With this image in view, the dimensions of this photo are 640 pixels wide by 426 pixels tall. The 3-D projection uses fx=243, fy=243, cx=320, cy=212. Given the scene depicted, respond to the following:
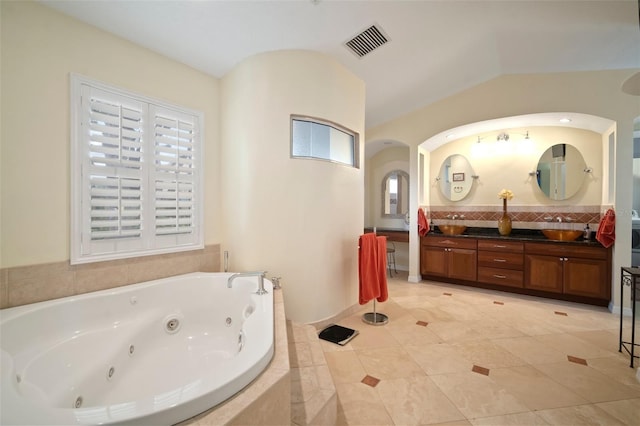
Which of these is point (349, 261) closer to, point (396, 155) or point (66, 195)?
point (66, 195)

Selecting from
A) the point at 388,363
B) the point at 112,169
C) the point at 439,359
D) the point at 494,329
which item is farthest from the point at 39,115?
the point at 494,329

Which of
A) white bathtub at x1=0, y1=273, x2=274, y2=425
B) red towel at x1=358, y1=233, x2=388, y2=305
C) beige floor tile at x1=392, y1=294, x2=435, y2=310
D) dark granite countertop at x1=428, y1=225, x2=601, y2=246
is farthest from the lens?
dark granite countertop at x1=428, y1=225, x2=601, y2=246

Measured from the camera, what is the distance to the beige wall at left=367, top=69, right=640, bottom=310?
112 inches

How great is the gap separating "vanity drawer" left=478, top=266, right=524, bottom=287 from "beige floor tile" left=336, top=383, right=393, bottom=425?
291cm

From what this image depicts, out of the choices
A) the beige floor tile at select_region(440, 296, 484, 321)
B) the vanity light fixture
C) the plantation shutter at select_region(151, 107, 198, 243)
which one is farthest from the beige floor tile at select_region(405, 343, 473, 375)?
the vanity light fixture

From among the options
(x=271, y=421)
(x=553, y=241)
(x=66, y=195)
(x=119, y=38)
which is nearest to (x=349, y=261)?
(x=271, y=421)

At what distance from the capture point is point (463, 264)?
151 inches

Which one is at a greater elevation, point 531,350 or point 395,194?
point 395,194

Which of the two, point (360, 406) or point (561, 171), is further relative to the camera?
point (561, 171)

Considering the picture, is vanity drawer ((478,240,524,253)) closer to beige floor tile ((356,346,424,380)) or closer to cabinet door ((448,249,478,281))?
cabinet door ((448,249,478,281))

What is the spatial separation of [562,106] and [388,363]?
3.78 metres

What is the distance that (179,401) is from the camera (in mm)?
845

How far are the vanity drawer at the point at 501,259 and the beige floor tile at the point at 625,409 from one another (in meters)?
2.07

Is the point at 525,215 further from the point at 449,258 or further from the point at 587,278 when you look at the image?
the point at 449,258
